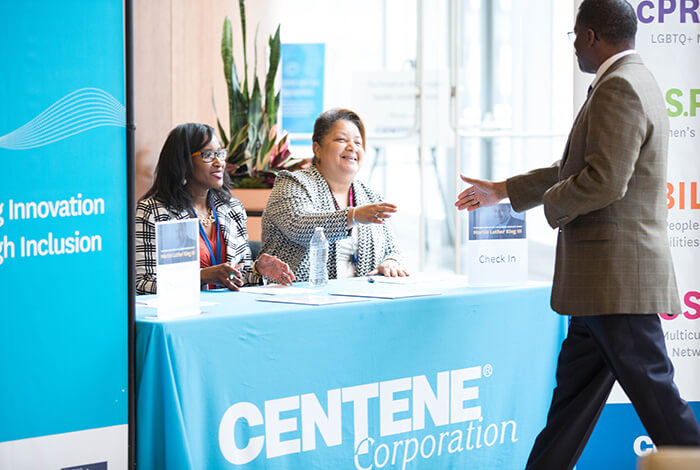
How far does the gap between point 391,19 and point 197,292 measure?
8760 mm

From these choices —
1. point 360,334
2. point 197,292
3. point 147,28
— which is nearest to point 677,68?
point 360,334

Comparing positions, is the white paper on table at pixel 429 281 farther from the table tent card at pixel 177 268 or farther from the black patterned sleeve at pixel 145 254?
the table tent card at pixel 177 268

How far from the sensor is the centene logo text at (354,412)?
2.40 metres

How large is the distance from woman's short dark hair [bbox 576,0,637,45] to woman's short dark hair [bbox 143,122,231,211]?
1.60 meters

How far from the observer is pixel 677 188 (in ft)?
10.0

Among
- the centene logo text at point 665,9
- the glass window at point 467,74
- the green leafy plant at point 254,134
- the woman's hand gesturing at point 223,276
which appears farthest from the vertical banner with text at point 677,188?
the glass window at point 467,74

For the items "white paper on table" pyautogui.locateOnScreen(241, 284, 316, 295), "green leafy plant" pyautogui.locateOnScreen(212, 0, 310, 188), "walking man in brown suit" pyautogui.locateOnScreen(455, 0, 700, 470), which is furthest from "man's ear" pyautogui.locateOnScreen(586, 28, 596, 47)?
"green leafy plant" pyautogui.locateOnScreen(212, 0, 310, 188)

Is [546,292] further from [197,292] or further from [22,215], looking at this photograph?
[22,215]

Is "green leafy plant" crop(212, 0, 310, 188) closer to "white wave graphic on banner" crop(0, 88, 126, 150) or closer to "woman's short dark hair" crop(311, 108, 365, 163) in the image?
"woman's short dark hair" crop(311, 108, 365, 163)

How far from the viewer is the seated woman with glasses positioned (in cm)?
318

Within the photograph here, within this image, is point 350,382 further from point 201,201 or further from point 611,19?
point 611,19

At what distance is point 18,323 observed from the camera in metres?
2.03

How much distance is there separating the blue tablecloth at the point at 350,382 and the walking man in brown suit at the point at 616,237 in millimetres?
434

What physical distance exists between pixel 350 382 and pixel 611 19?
1.34 metres
